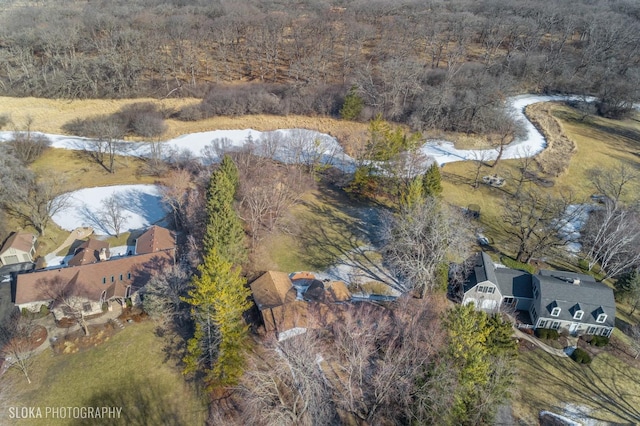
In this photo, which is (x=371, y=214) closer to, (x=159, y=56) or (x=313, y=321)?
(x=313, y=321)

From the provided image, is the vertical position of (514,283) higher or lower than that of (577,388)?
higher

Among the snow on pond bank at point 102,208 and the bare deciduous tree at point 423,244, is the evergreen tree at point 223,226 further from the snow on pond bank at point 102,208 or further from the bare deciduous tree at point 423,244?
the bare deciduous tree at point 423,244

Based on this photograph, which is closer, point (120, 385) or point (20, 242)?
point (120, 385)

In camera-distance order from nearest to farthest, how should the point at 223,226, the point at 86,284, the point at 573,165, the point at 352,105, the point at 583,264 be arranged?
the point at 86,284
the point at 223,226
the point at 583,264
the point at 573,165
the point at 352,105

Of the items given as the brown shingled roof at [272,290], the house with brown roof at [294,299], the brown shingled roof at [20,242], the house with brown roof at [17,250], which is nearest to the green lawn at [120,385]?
the house with brown roof at [294,299]

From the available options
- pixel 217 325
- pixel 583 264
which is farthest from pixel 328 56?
pixel 217 325

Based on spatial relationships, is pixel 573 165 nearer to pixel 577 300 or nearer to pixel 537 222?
pixel 537 222

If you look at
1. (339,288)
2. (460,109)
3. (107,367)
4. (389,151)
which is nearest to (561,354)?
(339,288)

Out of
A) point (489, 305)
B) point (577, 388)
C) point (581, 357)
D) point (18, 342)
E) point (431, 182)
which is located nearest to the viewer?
point (577, 388)
